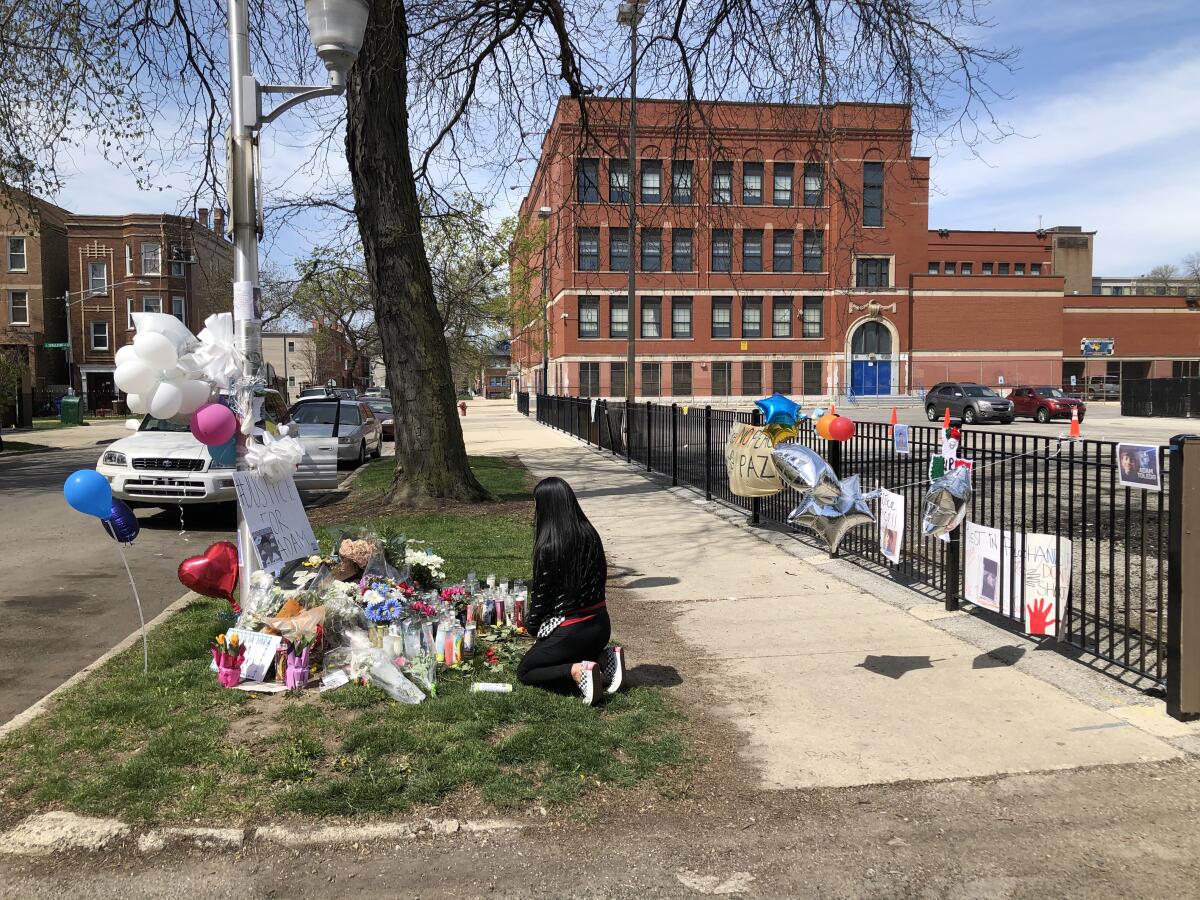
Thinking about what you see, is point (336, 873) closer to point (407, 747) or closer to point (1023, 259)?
point (407, 747)

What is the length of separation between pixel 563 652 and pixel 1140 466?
10.1 ft

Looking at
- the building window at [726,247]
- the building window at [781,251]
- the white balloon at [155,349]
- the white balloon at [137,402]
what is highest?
the building window at [781,251]

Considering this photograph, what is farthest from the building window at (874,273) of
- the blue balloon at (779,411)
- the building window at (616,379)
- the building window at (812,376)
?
the blue balloon at (779,411)

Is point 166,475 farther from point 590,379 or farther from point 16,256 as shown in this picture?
point 16,256

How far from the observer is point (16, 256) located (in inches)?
1892

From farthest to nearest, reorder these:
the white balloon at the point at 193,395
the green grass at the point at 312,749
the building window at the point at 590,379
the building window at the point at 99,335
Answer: the building window at the point at 590,379 → the building window at the point at 99,335 → the white balloon at the point at 193,395 → the green grass at the point at 312,749

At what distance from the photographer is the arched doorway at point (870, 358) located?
58.1 meters

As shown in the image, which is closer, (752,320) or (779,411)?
(779,411)

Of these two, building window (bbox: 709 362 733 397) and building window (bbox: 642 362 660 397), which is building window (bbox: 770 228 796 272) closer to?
building window (bbox: 709 362 733 397)

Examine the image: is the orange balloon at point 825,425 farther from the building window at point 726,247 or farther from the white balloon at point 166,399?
the building window at point 726,247

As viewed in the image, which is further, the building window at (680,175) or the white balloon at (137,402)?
the building window at (680,175)

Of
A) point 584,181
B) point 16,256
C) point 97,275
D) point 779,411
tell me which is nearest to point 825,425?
point 779,411

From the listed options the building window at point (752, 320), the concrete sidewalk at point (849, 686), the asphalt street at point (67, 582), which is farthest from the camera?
the building window at point (752, 320)

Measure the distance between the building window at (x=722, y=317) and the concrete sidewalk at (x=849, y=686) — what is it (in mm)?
48202
